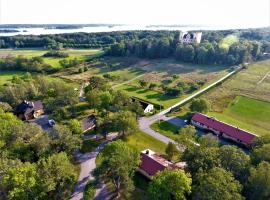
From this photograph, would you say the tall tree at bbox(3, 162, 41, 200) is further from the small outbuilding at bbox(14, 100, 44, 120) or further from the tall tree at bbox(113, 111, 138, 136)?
the small outbuilding at bbox(14, 100, 44, 120)

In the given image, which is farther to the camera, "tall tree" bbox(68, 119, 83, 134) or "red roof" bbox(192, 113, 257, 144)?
"red roof" bbox(192, 113, 257, 144)

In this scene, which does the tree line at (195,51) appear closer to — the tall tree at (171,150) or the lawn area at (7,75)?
the lawn area at (7,75)

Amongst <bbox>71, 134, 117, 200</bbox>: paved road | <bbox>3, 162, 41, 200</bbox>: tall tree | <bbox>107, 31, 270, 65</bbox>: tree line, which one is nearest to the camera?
<bbox>3, 162, 41, 200</bbox>: tall tree

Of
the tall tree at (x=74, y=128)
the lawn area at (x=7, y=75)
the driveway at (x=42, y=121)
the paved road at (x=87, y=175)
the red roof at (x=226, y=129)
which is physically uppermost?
the tall tree at (x=74, y=128)

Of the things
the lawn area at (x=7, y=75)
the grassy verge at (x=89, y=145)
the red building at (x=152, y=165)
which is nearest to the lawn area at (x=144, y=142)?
the grassy verge at (x=89, y=145)

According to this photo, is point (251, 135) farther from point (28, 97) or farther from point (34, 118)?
point (28, 97)

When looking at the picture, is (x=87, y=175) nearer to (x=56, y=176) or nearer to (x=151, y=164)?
(x=56, y=176)

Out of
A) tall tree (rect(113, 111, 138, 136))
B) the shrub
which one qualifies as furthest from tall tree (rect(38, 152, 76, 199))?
tall tree (rect(113, 111, 138, 136))

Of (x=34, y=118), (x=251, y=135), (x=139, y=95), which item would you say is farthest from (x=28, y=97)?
(x=251, y=135)
